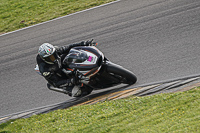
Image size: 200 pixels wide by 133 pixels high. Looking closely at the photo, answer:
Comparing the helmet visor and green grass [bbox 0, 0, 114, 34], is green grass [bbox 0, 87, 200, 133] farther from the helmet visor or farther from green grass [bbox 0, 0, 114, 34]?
green grass [bbox 0, 0, 114, 34]

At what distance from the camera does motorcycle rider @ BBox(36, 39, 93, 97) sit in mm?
7734

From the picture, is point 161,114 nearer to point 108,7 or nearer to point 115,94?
point 115,94

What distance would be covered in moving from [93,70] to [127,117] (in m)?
1.77

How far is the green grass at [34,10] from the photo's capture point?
14141 millimetres

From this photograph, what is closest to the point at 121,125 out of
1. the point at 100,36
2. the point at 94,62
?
the point at 94,62

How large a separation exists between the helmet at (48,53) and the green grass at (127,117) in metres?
1.23

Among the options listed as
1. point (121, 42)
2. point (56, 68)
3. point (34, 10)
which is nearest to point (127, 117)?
point (56, 68)

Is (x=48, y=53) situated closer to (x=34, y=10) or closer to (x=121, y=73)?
(x=121, y=73)

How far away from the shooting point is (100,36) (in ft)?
37.3

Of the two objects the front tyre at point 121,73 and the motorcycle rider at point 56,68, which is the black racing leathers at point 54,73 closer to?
the motorcycle rider at point 56,68

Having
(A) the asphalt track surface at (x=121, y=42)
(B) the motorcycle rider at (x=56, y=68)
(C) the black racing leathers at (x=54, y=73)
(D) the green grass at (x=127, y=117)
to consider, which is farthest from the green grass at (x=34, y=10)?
(D) the green grass at (x=127, y=117)

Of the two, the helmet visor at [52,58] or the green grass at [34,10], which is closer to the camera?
the helmet visor at [52,58]

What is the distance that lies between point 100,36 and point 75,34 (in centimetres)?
112

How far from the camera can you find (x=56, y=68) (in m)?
7.91
